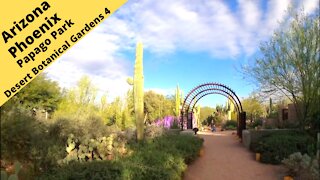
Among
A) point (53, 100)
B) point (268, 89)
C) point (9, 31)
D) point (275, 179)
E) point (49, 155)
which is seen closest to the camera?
point (9, 31)

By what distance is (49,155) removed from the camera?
26.5 feet

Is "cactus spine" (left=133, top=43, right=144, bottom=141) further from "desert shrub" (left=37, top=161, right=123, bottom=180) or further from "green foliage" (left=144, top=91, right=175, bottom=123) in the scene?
"green foliage" (left=144, top=91, right=175, bottom=123)

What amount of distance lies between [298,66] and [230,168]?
216 inches

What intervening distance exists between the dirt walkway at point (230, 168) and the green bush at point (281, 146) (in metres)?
0.42

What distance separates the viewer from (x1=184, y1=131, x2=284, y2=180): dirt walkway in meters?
10.8

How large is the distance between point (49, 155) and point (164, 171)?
8.41 ft

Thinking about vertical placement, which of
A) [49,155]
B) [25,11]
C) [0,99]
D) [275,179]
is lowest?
[275,179]

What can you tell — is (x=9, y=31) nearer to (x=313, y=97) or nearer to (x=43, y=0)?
(x=43, y=0)

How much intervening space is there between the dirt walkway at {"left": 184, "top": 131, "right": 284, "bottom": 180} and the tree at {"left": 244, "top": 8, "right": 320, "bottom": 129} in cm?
301

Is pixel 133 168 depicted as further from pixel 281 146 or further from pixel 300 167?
pixel 281 146

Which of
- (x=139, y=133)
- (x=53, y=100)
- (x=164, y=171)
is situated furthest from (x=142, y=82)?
(x=53, y=100)

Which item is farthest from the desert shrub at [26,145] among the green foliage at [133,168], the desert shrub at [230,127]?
the desert shrub at [230,127]

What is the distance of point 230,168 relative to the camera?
1184 centimetres

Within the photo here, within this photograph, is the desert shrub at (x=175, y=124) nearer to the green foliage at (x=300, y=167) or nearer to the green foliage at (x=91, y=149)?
the green foliage at (x=91, y=149)
